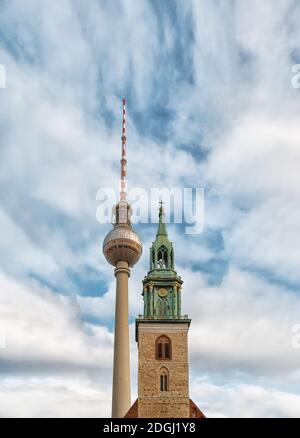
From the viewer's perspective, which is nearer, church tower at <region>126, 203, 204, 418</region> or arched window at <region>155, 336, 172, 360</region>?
church tower at <region>126, 203, 204, 418</region>

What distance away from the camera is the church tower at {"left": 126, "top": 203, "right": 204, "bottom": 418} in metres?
68.9

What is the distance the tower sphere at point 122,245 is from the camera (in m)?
115

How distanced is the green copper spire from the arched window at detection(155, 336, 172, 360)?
2932 mm

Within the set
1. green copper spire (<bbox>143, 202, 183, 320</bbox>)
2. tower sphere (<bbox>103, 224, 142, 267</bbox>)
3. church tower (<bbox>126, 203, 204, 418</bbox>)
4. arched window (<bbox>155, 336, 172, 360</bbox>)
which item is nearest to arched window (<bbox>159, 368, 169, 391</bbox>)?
church tower (<bbox>126, 203, 204, 418</bbox>)

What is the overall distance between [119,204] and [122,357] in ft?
109

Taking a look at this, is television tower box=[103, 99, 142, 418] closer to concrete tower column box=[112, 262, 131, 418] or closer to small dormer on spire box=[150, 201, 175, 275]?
concrete tower column box=[112, 262, 131, 418]

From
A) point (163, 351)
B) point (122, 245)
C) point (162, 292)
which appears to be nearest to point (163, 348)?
point (163, 351)

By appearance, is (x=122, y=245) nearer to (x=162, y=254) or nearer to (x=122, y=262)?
(x=122, y=262)

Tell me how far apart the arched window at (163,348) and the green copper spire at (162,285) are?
2.93 metres

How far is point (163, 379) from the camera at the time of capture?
70438 mm

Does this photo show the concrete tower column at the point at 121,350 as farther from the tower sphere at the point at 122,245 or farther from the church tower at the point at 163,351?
the church tower at the point at 163,351

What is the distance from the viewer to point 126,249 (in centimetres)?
11562

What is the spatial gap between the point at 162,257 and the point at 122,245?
1267 inches

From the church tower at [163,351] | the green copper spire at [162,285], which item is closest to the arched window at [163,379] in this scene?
the church tower at [163,351]
